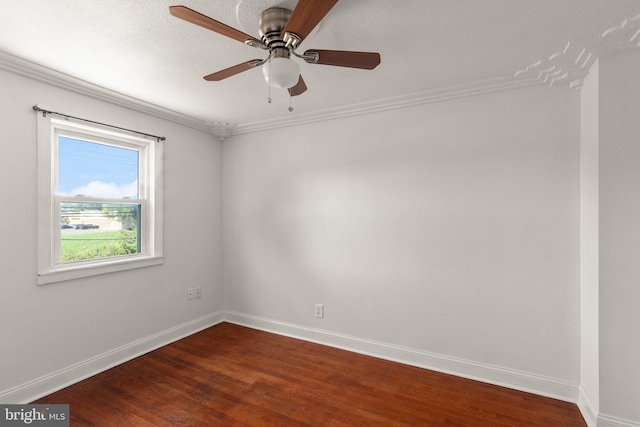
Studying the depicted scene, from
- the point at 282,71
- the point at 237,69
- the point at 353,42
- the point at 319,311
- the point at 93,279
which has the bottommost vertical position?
the point at 319,311

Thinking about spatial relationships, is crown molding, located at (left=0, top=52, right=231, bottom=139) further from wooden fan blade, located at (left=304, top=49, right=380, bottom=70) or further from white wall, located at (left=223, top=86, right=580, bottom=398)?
wooden fan blade, located at (left=304, top=49, right=380, bottom=70)

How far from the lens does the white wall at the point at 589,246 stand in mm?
1919

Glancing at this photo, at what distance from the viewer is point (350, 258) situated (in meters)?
3.02

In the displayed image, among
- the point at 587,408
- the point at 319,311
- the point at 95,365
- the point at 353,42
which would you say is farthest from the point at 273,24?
the point at 587,408

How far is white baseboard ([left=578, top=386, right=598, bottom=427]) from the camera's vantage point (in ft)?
6.24

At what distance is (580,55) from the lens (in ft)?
6.32

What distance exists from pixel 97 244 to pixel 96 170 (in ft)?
2.14

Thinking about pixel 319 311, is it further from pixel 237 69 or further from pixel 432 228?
pixel 237 69

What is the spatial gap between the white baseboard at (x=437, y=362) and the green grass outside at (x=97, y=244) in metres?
1.56

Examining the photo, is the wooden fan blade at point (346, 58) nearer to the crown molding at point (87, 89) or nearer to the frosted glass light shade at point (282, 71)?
the frosted glass light shade at point (282, 71)

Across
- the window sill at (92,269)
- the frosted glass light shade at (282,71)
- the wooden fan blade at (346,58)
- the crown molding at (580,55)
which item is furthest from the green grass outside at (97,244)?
the crown molding at (580,55)

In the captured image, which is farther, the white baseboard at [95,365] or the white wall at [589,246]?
the white baseboard at [95,365]

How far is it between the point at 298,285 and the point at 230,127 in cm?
198

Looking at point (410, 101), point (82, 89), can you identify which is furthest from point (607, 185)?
point (82, 89)
